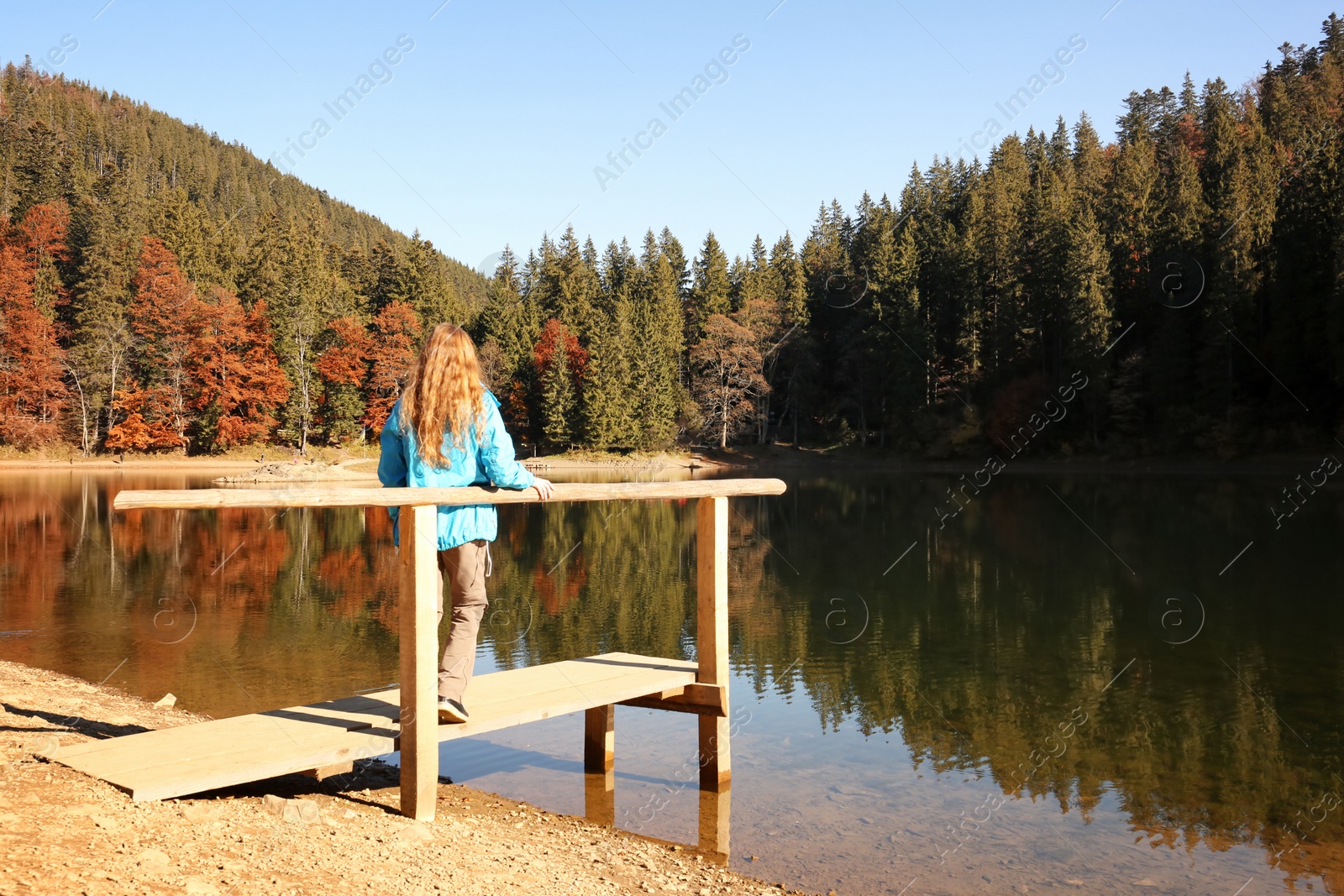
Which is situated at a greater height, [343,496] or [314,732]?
[343,496]

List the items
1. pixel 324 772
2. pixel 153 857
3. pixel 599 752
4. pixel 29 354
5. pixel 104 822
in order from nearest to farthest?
pixel 153 857, pixel 104 822, pixel 324 772, pixel 599 752, pixel 29 354

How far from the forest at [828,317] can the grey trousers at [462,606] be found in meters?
42.2

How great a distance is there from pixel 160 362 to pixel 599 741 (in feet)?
172

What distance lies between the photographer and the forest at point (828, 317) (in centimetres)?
4347

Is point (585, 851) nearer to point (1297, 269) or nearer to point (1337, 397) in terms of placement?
point (1337, 397)

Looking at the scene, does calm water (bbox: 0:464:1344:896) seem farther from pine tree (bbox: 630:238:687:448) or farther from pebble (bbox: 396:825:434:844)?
pine tree (bbox: 630:238:687:448)

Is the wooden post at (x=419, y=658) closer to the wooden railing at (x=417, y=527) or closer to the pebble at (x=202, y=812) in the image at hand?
the wooden railing at (x=417, y=527)

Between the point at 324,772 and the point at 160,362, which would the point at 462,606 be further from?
the point at 160,362

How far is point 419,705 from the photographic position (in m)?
4.64

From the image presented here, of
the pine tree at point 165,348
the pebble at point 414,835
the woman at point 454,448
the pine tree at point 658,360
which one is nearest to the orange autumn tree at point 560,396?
the pine tree at point 658,360

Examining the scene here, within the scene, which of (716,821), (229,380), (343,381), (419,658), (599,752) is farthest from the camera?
(343,381)

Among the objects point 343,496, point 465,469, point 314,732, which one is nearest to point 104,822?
point 314,732

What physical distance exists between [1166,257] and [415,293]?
A: 4348 cm

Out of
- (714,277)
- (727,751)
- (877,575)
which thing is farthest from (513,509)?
(714,277)
